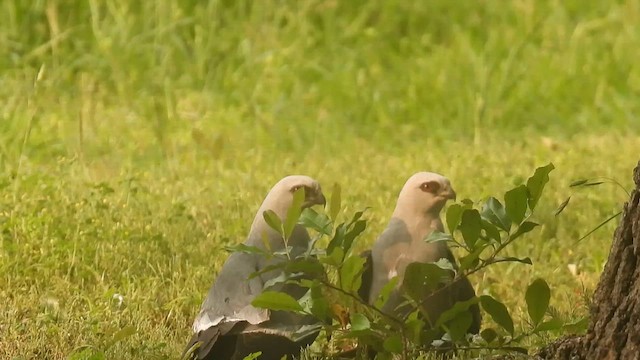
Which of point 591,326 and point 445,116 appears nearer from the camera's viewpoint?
point 591,326

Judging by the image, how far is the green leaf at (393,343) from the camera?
3.30 metres

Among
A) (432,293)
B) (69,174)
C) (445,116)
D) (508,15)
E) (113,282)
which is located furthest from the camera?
(508,15)

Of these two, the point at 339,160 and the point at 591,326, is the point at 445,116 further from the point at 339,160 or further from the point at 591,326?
the point at 591,326

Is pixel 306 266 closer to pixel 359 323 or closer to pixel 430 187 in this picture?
pixel 359 323

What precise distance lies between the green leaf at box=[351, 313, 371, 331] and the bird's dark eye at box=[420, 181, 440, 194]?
1025mm

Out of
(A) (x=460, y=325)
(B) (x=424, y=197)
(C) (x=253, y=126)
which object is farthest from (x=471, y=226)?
(C) (x=253, y=126)

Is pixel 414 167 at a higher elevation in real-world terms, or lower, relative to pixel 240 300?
lower

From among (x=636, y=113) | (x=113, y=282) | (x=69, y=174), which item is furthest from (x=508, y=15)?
(x=113, y=282)

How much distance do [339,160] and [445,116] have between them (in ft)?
3.79

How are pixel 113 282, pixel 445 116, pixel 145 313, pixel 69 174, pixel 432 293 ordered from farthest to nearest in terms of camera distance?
pixel 445 116, pixel 69 174, pixel 113 282, pixel 145 313, pixel 432 293

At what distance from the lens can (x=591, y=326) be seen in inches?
123

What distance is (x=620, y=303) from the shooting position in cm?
304

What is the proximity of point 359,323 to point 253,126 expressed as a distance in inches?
167

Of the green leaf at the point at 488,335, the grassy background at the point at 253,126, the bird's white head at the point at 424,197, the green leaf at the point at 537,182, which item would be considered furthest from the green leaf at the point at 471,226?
the grassy background at the point at 253,126
